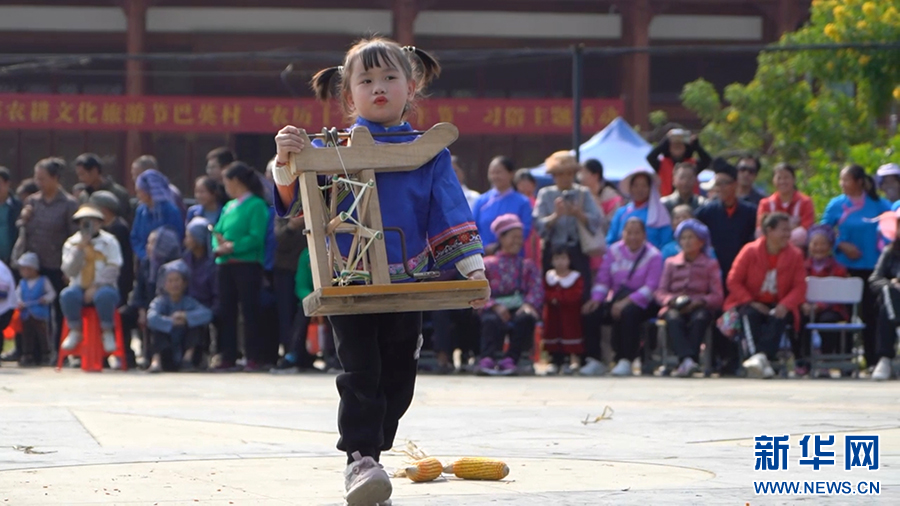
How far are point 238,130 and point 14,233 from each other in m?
11.2

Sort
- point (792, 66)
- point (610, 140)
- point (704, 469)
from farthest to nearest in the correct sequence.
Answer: point (792, 66)
point (610, 140)
point (704, 469)

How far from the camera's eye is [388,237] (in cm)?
A: 493

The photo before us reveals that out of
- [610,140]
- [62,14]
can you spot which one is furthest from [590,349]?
[62,14]

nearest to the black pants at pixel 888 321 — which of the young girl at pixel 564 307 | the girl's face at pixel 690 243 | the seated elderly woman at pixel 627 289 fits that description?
the girl's face at pixel 690 243

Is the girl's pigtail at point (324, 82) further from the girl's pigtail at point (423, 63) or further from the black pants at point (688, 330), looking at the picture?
the black pants at point (688, 330)

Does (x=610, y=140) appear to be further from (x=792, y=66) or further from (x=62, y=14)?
(x=62, y=14)

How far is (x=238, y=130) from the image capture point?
24.5 metres

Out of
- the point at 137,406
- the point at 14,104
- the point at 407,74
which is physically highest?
the point at 14,104

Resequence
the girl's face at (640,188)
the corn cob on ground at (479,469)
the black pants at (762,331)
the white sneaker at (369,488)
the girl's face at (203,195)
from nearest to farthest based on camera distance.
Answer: the white sneaker at (369,488), the corn cob on ground at (479,469), the black pants at (762,331), the girl's face at (640,188), the girl's face at (203,195)

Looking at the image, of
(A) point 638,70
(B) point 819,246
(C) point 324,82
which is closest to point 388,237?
(C) point 324,82

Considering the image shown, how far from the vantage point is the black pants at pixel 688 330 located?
11.2 meters

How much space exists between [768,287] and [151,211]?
5.14 meters

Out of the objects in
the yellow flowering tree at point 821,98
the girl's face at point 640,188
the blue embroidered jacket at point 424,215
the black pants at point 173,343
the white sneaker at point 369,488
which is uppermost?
the yellow flowering tree at point 821,98

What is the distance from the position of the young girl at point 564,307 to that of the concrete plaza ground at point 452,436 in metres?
0.75
